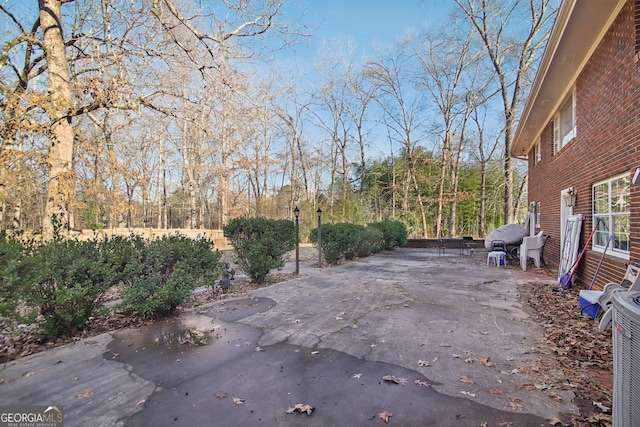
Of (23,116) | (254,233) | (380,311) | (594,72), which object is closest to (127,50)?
(23,116)

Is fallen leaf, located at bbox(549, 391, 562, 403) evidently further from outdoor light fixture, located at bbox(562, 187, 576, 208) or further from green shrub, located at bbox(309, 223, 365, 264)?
green shrub, located at bbox(309, 223, 365, 264)

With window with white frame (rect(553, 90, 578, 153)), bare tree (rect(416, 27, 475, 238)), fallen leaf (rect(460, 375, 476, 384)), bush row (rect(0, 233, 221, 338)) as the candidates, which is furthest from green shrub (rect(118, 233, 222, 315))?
bare tree (rect(416, 27, 475, 238))

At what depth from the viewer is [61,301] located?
324cm

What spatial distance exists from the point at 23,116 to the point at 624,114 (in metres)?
10.2

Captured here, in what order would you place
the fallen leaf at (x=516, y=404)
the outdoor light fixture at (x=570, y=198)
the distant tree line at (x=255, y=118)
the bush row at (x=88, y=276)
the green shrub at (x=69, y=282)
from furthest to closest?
the distant tree line at (x=255, y=118) → the outdoor light fixture at (x=570, y=198) → the green shrub at (x=69, y=282) → the bush row at (x=88, y=276) → the fallen leaf at (x=516, y=404)

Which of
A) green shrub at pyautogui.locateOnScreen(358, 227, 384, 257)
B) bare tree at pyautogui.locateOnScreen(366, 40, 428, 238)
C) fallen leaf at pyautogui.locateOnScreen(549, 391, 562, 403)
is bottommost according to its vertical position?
fallen leaf at pyautogui.locateOnScreen(549, 391, 562, 403)

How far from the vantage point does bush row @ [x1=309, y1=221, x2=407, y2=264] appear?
972 cm

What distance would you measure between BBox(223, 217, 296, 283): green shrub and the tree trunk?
3484mm

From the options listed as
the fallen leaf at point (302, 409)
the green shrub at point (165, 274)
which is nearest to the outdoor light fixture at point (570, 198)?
the fallen leaf at point (302, 409)

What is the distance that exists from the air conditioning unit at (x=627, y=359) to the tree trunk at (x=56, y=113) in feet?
26.9

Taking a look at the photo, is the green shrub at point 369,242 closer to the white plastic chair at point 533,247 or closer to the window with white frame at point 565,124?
the white plastic chair at point 533,247

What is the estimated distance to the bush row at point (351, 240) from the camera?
383 inches

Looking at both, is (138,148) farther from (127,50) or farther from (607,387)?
(607,387)

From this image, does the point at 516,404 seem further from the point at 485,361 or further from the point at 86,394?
the point at 86,394
